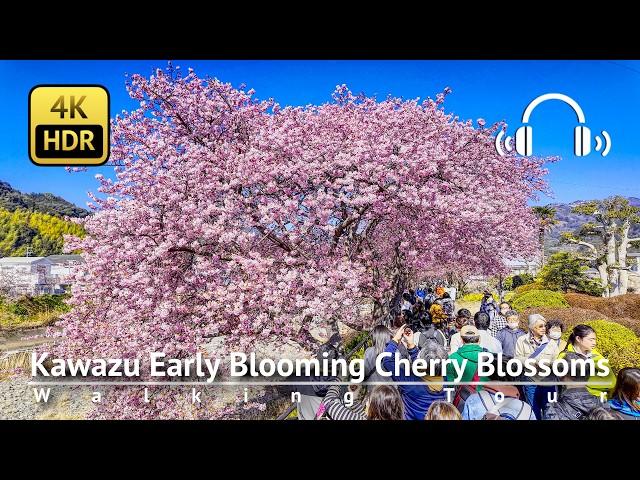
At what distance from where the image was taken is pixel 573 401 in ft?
12.5

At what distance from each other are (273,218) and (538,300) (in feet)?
8.36

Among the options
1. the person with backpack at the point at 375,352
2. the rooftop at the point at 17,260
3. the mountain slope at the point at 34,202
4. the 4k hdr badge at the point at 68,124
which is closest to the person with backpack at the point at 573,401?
the person with backpack at the point at 375,352

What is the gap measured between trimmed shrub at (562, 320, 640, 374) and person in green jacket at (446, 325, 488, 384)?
3.46 feet

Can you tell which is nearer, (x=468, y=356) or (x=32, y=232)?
(x=468, y=356)

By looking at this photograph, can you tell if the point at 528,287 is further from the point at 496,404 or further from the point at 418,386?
the point at 418,386

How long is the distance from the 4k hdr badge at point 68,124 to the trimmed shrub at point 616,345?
4674 millimetres

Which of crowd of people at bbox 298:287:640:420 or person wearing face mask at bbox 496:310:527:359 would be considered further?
person wearing face mask at bbox 496:310:527:359

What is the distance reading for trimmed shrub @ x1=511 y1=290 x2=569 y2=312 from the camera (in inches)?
155

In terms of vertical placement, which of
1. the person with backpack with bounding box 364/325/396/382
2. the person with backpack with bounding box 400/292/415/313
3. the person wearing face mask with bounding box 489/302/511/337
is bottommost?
the person with backpack with bounding box 364/325/396/382

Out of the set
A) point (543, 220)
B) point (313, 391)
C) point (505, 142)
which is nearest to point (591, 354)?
point (543, 220)

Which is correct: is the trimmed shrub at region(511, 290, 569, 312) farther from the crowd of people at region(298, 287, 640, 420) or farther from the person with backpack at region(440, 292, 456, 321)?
the person with backpack at region(440, 292, 456, 321)

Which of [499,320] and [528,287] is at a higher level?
[528,287]

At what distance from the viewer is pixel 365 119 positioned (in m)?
4.07

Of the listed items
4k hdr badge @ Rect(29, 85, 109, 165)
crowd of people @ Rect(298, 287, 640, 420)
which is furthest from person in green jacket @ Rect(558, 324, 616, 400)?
4k hdr badge @ Rect(29, 85, 109, 165)
